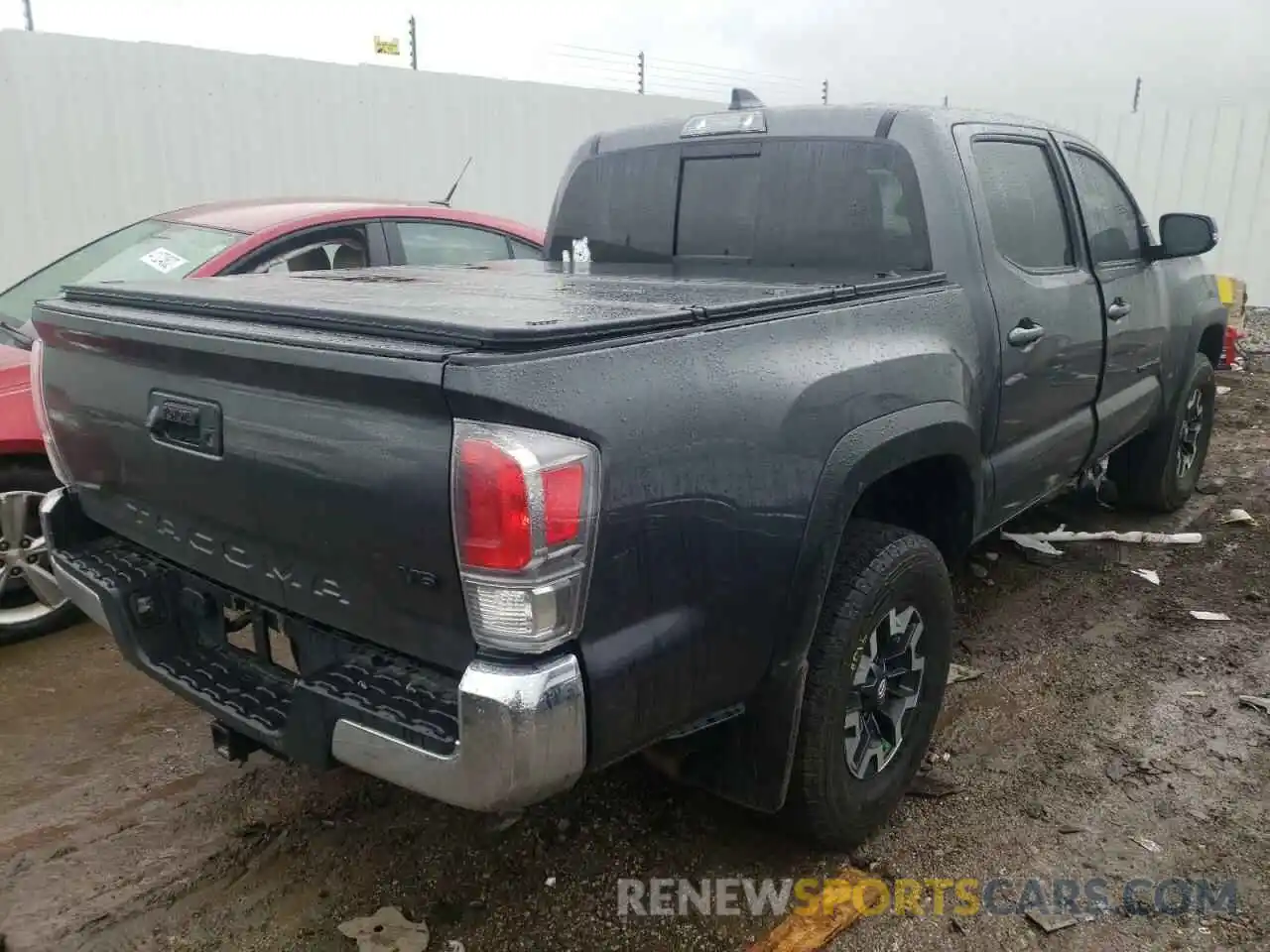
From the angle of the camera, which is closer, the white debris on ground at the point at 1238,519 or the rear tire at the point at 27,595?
the rear tire at the point at 27,595

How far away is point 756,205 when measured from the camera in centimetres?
352

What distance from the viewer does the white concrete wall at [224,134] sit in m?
8.08

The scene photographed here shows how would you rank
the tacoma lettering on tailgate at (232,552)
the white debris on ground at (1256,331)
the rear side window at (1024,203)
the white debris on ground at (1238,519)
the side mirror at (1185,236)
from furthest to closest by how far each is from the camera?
the white debris on ground at (1256,331) < the white debris on ground at (1238,519) < the side mirror at (1185,236) < the rear side window at (1024,203) < the tacoma lettering on tailgate at (232,552)

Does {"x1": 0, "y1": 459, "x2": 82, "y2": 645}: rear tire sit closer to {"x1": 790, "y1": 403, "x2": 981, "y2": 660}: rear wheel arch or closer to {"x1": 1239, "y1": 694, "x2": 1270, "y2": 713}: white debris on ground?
{"x1": 790, "y1": 403, "x2": 981, "y2": 660}: rear wheel arch

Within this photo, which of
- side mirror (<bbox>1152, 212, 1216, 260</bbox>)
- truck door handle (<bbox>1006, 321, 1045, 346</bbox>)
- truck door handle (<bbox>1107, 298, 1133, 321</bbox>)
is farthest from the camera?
side mirror (<bbox>1152, 212, 1216, 260</bbox>)

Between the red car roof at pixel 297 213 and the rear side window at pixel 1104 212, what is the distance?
3.02 metres

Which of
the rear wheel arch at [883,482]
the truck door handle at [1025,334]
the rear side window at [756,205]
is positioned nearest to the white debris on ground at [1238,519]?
the truck door handle at [1025,334]

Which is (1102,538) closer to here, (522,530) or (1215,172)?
(522,530)

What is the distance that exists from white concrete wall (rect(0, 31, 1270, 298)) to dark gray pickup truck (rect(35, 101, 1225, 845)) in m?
6.20

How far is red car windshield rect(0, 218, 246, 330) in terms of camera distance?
447 cm

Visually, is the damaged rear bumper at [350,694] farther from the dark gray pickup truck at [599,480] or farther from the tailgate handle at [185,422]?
the tailgate handle at [185,422]

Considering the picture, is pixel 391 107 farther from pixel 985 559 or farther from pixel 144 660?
pixel 144 660

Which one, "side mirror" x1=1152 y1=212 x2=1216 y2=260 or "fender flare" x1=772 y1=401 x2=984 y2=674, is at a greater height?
"side mirror" x1=1152 y1=212 x2=1216 y2=260

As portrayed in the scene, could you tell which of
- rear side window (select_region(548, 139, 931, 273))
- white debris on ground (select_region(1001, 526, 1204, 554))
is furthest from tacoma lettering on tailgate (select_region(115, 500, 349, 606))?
white debris on ground (select_region(1001, 526, 1204, 554))
